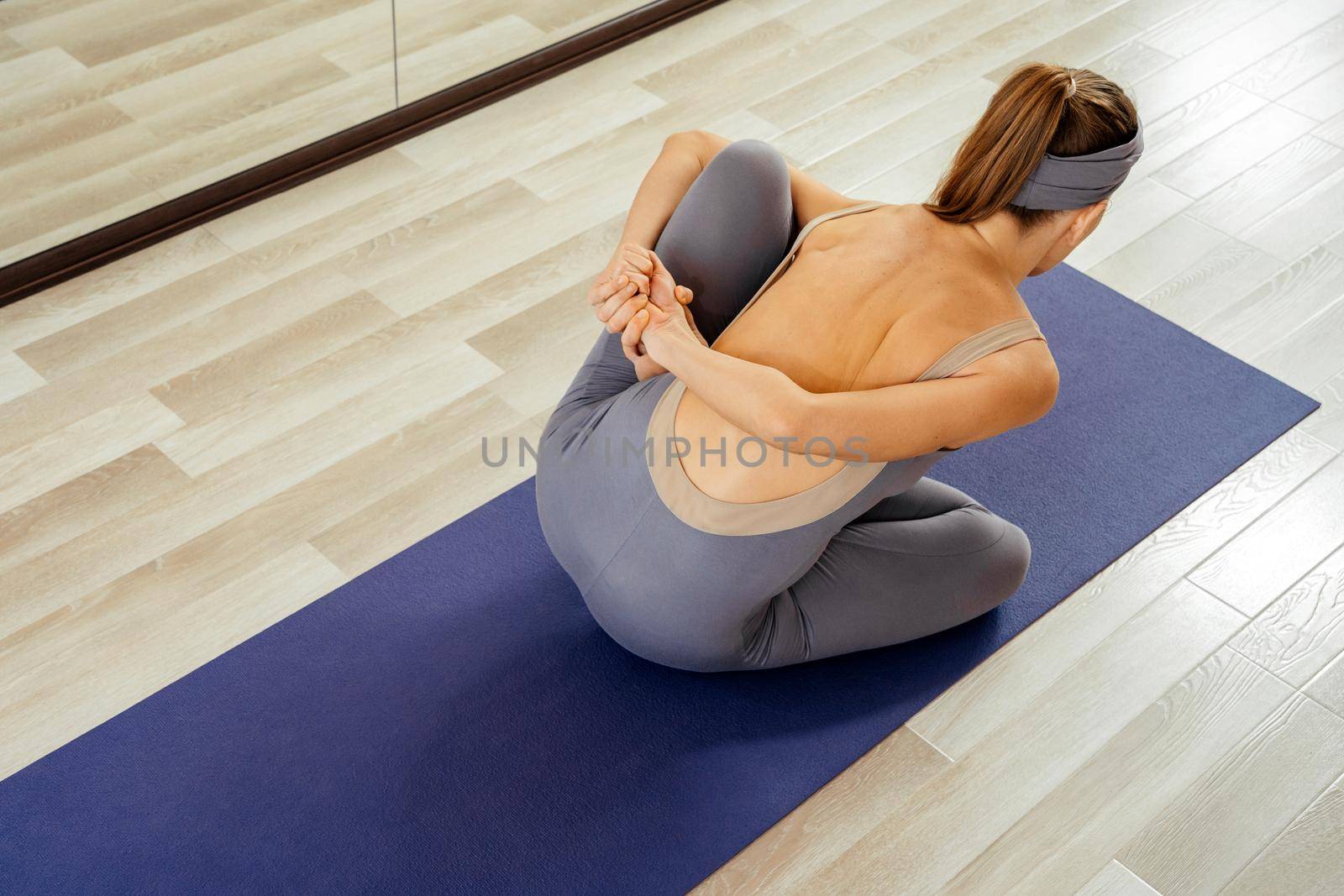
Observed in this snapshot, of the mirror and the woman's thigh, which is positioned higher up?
the woman's thigh

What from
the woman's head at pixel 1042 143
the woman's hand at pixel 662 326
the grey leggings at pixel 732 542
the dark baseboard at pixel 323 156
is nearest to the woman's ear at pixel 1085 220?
the woman's head at pixel 1042 143

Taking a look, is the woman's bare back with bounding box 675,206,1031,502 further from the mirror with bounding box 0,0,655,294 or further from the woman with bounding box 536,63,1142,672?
the mirror with bounding box 0,0,655,294

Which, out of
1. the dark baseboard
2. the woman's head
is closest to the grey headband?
the woman's head

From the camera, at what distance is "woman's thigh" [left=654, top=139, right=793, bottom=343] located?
180cm

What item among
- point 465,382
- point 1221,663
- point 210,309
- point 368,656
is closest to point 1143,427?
point 1221,663

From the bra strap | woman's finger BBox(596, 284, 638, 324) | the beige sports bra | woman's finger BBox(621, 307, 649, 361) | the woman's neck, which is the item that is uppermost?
the woman's neck

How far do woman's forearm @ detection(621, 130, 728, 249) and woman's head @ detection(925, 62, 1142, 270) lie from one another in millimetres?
458

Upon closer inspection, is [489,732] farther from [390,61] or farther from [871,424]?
[390,61]

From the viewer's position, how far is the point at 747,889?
1.73 m

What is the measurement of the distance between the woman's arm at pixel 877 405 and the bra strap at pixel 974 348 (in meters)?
0.01

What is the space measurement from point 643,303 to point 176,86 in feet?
4.96

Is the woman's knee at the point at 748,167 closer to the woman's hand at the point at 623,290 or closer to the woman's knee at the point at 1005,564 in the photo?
the woman's hand at the point at 623,290

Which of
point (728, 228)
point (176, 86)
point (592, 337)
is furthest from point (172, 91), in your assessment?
point (728, 228)

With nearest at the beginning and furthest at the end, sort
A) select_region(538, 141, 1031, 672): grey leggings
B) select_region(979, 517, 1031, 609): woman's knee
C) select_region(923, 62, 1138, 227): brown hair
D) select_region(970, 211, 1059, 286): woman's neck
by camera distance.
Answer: select_region(923, 62, 1138, 227): brown hair < select_region(970, 211, 1059, 286): woman's neck < select_region(538, 141, 1031, 672): grey leggings < select_region(979, 517, 1031, 609): woman's knee
